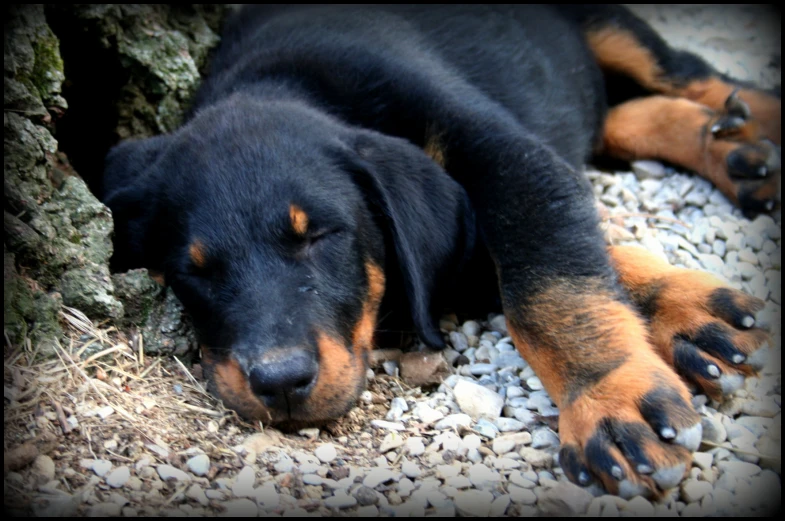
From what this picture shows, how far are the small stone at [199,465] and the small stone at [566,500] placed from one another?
108cm

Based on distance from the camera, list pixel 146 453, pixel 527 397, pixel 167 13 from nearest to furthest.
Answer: pixel 146 453 < pixel 527 397 < pixel 167 13

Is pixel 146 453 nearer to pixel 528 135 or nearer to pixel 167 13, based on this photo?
pixel 528 135

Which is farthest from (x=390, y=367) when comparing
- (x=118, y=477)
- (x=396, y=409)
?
(x=118, y=477)

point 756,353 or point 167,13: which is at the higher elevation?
point 167,13

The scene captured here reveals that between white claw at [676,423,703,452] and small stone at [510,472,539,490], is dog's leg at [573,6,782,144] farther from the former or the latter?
small stone at [510,472,539,490]

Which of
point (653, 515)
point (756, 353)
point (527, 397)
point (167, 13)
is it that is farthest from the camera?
point (167, 13)

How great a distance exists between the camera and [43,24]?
3.51m

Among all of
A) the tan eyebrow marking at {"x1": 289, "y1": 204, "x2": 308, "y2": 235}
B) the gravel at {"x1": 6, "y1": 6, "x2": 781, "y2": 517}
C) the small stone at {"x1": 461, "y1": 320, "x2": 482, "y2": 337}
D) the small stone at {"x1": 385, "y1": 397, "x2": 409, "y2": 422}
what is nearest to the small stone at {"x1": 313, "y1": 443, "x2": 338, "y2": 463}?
the gravel at {"x1": 6, "y1": 6, "x2": 781, "y2": 517}

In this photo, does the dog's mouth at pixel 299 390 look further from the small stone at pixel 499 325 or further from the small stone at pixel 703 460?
the small stone at pixel 703 460

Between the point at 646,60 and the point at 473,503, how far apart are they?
3899 millimetres

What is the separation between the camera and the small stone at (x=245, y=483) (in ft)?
7.92

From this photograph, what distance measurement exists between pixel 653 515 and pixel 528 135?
1863mm

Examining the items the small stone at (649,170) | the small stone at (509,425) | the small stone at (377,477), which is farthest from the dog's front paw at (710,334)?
the small stone at (649,170)

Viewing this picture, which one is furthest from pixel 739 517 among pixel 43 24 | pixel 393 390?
pixel 43 24
